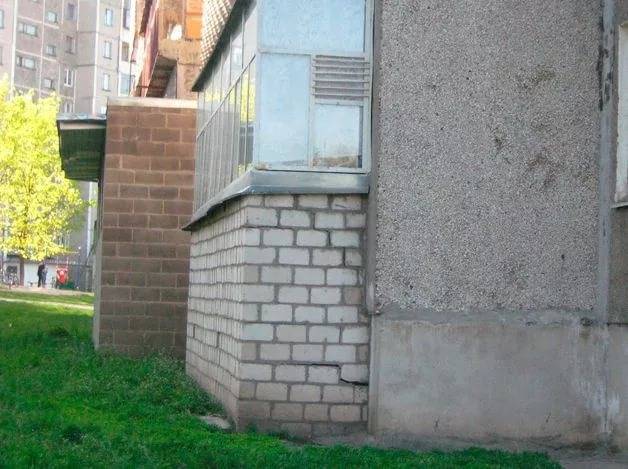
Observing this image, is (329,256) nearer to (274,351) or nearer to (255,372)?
(274,351)

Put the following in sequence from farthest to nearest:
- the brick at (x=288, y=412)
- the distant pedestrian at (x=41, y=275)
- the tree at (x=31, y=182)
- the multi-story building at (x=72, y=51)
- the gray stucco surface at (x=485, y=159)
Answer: the multi-story building at (x=72, y=51), the distant pedestrian at (x=41, y=275), the tree at (x=31, y=182), the brick at (x=288, y=412), the gray stucco surface at (x=485, y=159)

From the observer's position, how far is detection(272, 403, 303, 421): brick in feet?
37.1

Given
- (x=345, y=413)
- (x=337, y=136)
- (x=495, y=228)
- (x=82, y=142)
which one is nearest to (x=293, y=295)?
(x=345, y=413)

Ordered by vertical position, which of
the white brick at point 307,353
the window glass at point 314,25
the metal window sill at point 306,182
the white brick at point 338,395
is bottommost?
the white brick at point 338,395

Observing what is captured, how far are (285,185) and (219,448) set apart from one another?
251cm

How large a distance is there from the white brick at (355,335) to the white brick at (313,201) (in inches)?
41.3

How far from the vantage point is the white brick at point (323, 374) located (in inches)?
447

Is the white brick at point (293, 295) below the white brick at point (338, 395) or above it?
above

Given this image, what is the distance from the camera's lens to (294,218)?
1141 cm

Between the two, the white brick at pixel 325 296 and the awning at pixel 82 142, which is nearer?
the white brick at pixel 325 296

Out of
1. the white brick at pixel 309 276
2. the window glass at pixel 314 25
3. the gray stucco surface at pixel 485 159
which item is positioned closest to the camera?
the gray stucco surface at pixel 485 159

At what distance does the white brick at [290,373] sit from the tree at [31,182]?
52580 millimetres

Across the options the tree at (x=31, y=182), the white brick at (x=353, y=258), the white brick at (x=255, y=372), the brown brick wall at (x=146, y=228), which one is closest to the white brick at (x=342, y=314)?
the white brick at (x=353, y=258)

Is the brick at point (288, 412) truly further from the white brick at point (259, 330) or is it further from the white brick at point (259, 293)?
the white brick at point (259, 293)
